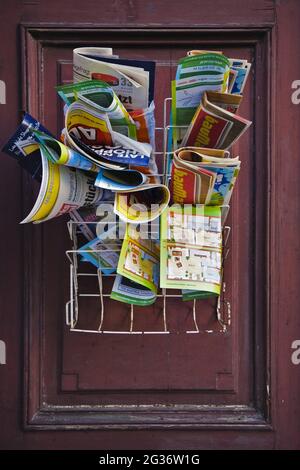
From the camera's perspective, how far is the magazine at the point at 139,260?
943mm

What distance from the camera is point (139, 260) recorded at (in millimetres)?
968

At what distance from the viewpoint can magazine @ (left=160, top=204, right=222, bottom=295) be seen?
0.95 meters

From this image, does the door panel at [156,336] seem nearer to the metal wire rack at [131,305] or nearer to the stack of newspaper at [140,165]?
the metal wire rack at [131,305]

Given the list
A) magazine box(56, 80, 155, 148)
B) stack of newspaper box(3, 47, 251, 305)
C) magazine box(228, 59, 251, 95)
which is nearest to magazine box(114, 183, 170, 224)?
stack of newspaper box(3, 47, 251, 305)

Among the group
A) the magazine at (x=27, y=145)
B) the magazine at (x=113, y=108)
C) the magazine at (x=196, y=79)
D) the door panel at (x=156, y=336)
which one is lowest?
the door panel at (x=156, y=336)

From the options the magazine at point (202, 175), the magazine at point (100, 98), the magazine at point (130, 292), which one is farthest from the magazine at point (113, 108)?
the magazine at point (130, 292)

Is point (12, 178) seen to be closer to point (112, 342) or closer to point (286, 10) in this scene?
point (112, 342)

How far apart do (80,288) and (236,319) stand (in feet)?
1.33

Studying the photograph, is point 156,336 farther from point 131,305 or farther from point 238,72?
point 238,72

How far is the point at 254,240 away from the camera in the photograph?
1.14 m

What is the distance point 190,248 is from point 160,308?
250 millimetres

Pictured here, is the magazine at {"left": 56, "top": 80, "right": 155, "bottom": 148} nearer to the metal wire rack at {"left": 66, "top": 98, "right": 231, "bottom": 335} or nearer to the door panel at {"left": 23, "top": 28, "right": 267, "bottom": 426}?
the metal wire rack at {"left": 66, "top": 98, "right": 231, "bottom": 335}

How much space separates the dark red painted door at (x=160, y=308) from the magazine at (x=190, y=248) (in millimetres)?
193

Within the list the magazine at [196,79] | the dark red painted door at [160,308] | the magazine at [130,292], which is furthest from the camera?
the dark red painted door at [160,308]
